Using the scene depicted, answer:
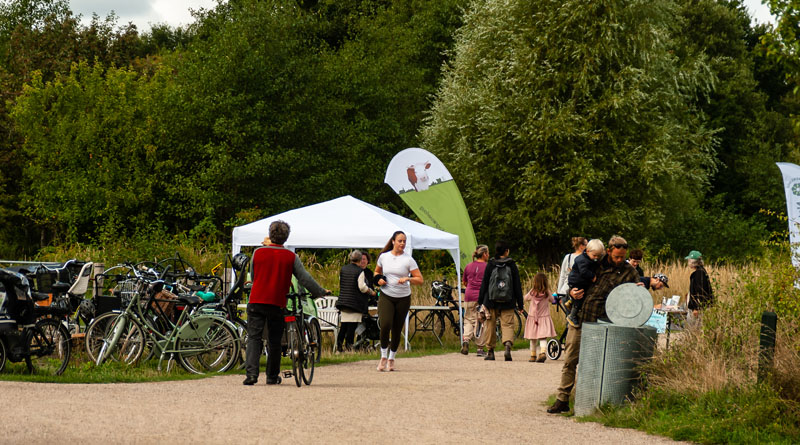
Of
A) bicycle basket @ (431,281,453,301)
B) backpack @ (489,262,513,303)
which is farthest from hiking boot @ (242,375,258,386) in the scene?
bicycle basket @ (431,281,453,301)

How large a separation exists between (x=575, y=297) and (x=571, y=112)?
20.3 m

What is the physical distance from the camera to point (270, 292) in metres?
10.4

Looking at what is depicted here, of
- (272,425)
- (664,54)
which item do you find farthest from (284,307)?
(664,54)

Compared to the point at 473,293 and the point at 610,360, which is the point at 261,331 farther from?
the point at 473,293

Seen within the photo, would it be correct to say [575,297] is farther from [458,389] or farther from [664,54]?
[664,54]

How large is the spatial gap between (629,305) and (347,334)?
278 inches

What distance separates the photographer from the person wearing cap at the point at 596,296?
9024 mm

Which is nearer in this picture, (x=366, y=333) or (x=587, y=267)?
(x=587, y=267)

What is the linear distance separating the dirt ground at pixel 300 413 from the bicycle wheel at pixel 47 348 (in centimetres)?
100

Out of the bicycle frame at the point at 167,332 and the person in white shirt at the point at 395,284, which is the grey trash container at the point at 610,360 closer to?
the person in white shirt at the point at 395,284

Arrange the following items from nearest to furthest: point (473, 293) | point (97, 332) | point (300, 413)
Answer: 1. point (300, 413)
2. point (97, 332)
3. point (473, 293)

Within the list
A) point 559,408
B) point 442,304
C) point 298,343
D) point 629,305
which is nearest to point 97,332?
point 298,343

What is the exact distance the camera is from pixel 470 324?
1595 centimetres

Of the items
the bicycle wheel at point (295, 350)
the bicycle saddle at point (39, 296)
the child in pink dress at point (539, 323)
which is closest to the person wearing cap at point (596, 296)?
the bicycle wheel at point (295, 350)
